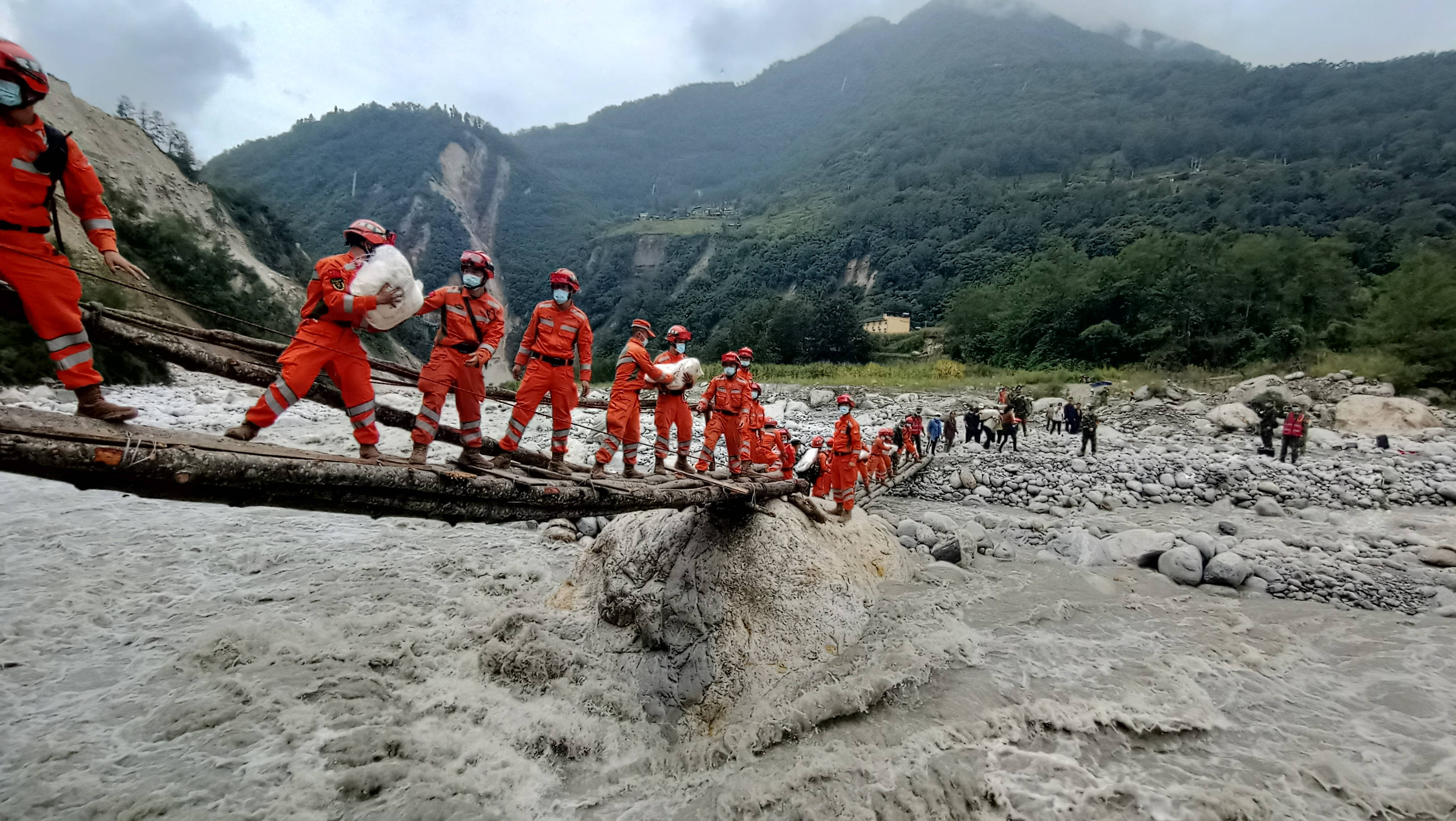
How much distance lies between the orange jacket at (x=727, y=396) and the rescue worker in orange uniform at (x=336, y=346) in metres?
4.56

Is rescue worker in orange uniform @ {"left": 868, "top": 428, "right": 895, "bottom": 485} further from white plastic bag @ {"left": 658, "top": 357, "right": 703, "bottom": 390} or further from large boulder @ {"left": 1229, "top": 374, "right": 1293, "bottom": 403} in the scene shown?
large boulder @ {"left": 1229, "top": 374, "right": 1293, "bottom": 403}

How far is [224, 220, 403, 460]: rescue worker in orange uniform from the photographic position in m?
3.41

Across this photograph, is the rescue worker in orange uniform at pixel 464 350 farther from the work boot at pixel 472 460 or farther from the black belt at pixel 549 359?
the black belt at pixel 549 359

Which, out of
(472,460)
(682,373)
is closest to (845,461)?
(682,373)

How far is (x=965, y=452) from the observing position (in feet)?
55.0

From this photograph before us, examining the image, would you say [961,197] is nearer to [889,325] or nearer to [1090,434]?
[889,325]

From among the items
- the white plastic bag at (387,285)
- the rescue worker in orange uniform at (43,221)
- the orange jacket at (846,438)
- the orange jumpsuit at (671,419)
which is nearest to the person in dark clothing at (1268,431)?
the orange jacket at (846,438)

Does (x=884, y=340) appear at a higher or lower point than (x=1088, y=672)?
higher

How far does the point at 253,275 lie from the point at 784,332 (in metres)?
28.4

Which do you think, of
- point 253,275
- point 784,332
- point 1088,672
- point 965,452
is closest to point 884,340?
point 784,332

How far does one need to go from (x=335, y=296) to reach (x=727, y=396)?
5.01m

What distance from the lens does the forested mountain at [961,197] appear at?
39.3 meters

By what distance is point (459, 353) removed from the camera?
14.5 feet

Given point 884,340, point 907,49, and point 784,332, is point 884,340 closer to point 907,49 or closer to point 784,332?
point 784,332
